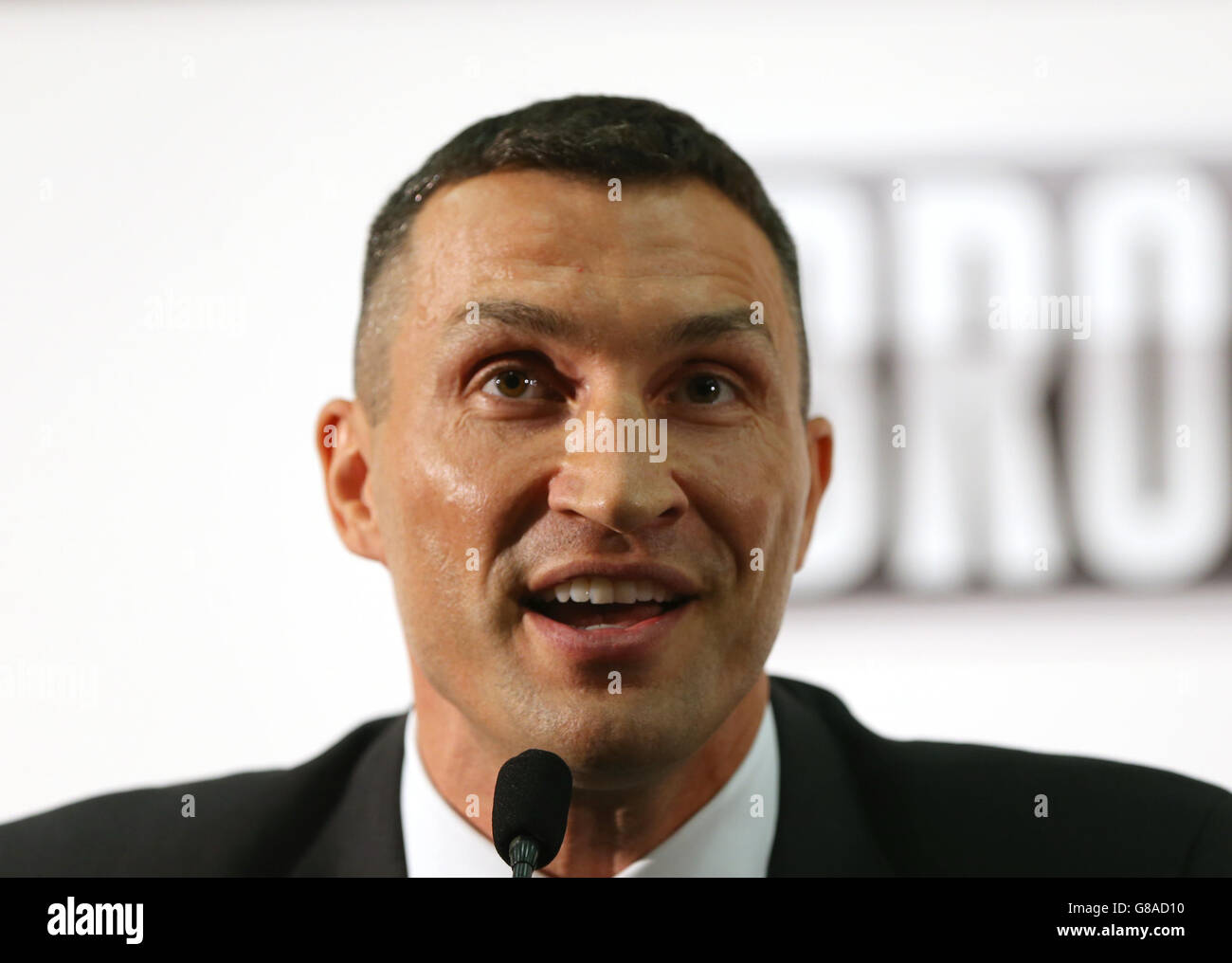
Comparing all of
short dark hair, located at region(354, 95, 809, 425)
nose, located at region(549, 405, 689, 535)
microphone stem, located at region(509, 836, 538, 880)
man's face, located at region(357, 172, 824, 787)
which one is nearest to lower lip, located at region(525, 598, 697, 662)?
man's face, located at region(357, 172, 824, 787)

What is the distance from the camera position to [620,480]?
132cm

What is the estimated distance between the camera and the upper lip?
4.42 ft

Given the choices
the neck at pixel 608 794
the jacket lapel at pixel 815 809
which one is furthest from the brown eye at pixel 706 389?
the jacket lapel at pixel 815 809

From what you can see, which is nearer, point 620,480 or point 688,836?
point 620,480

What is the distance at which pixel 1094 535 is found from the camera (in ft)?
6.75

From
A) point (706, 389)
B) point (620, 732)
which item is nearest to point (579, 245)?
point (706, 389)

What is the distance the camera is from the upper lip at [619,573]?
1349 millimetres

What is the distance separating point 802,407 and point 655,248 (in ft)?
0.99

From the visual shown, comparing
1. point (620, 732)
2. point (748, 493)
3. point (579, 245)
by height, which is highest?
point (579, 245)

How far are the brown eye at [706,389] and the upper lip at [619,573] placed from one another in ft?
0.69

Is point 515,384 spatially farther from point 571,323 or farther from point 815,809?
point 815,809

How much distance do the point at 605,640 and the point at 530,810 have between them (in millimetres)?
232

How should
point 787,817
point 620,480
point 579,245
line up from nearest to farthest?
1. point 620,480
2. point 579,245
3. point 787,817

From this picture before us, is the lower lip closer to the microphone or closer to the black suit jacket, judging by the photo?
the microphone
